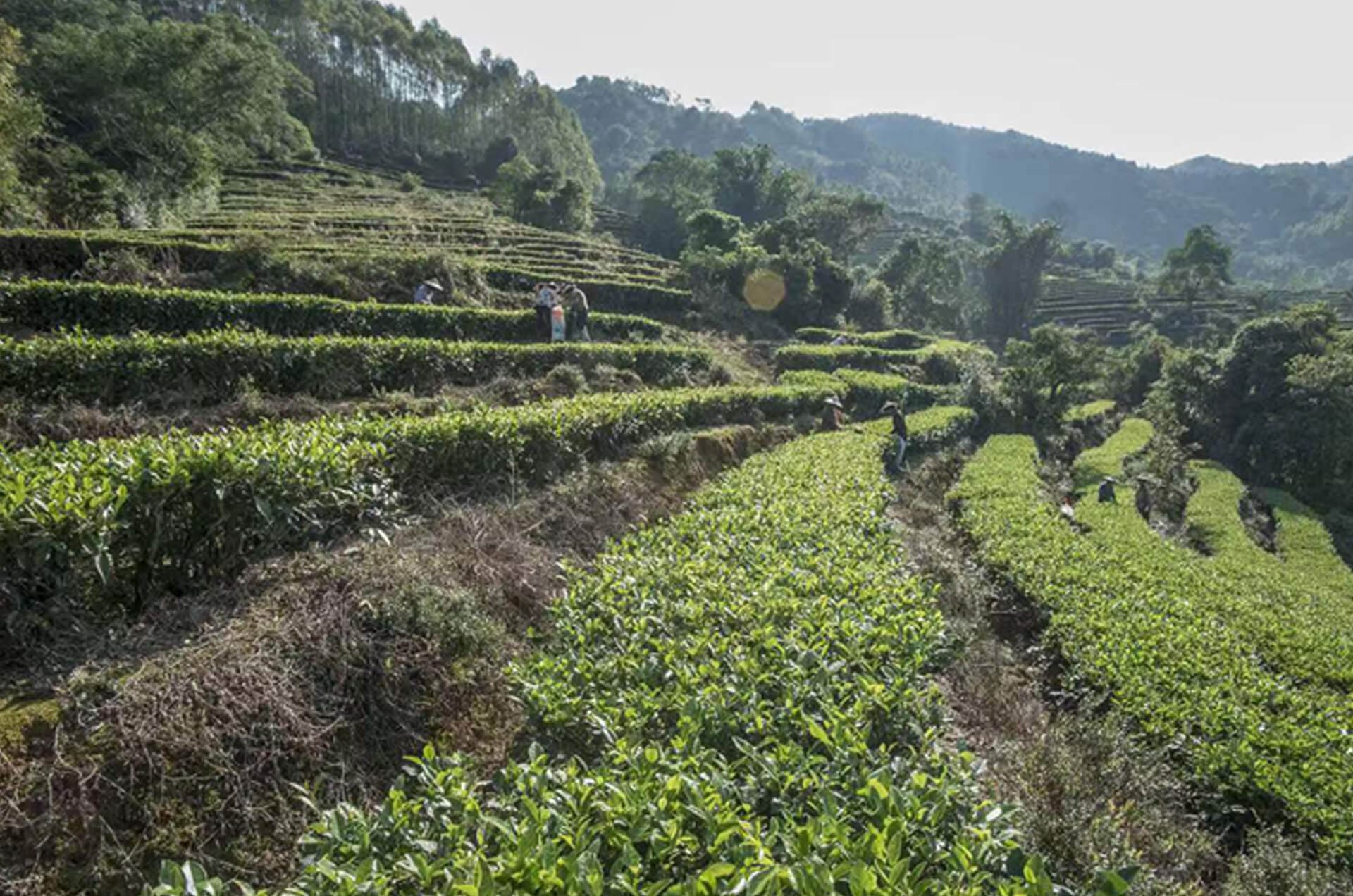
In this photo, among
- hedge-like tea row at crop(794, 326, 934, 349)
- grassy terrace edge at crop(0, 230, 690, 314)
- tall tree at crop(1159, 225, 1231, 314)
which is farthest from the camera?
tall tree at crop(1159, 225, 1231, 314)

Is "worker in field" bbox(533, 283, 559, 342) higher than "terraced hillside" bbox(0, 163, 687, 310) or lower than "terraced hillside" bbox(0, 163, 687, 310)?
lower

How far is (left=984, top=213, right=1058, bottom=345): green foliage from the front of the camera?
59.5 m

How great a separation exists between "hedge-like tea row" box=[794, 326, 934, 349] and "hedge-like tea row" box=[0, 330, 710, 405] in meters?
20.8

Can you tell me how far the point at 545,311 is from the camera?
17.7 m

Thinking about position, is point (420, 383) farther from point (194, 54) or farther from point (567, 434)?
point (194, 54)

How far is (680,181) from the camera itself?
65.9 metres

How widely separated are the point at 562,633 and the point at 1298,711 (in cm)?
756

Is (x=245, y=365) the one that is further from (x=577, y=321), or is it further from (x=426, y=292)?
(x=577, y=321)

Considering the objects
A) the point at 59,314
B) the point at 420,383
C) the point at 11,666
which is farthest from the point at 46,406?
the point at 11,666

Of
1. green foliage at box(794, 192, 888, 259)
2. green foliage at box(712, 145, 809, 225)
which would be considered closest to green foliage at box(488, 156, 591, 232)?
green foliage at box(794, 192, 888, 259)

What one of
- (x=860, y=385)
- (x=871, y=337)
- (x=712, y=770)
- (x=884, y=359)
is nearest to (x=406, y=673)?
(x=712, y=770)

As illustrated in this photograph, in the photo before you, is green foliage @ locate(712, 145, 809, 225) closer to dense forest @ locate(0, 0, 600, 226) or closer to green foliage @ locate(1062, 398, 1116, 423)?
dense forest @ locate(0, 0, 600, 226)

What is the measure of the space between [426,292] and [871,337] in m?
26.7

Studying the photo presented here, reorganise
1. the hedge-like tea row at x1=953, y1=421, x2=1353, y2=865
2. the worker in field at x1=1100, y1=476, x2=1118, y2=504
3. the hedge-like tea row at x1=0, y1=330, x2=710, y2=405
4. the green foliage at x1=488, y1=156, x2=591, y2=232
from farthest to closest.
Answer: the green foliage at x1=488, y1=156, x2=591, y2=232 → the worker in field at x1=1100, y1=476, x2=1118, y2=504 → the hedge-like tea row at x1=0, y1=330, x2=710, y2=405 → the hedge-like tea row at x1=953, y1=421, x2=1353, y2=865
